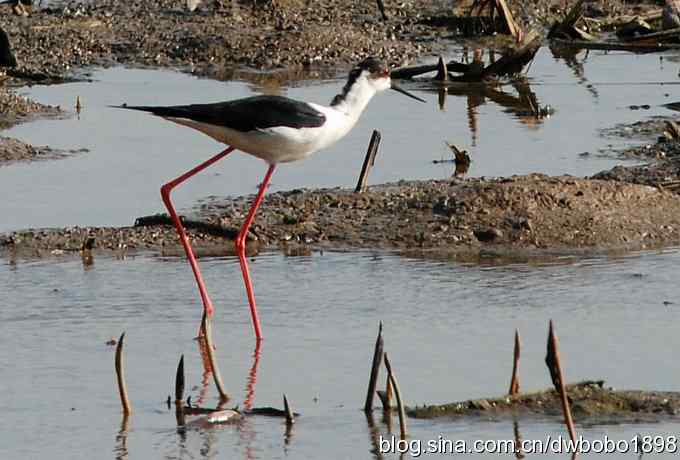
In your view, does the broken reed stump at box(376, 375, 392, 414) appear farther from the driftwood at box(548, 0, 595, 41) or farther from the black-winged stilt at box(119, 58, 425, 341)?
the driftwood at box(548, 0, 595, 41)

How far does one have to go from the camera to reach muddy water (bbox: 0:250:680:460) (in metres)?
5.82

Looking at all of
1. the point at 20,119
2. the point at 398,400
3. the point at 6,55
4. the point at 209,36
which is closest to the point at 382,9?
the point at 209,36

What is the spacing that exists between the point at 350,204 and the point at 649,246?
1765mm

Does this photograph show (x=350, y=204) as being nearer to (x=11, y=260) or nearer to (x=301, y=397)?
(x=11, y=260)

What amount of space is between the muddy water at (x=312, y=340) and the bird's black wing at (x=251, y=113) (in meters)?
0.89

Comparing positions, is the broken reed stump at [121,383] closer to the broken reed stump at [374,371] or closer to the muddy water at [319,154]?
the broken reed stump at [374,371]

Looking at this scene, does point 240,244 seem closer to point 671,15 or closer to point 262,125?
point 262,125

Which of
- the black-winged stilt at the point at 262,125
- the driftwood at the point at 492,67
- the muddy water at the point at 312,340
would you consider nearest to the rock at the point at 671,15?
the driftwood at the point at 492,67

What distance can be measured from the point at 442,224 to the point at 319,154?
7.24ft

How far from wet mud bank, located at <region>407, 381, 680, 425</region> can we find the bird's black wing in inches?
77.7

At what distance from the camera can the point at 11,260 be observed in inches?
335

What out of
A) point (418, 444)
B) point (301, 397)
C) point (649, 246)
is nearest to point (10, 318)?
point (301, 397)

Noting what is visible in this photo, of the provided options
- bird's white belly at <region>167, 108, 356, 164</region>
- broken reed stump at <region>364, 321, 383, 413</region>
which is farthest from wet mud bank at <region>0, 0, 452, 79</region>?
broken reed stump at <region>364, 321, 383, 413</region>

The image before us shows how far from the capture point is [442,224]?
29.8 feet
